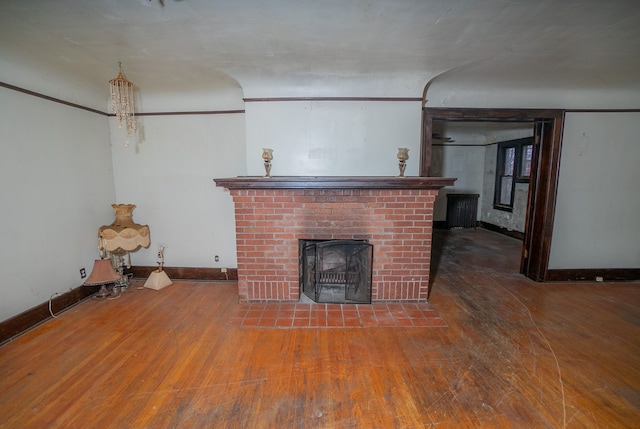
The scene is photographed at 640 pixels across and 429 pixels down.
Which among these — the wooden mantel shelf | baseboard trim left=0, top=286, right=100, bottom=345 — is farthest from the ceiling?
baseboard trim left=0, top=286, right=100, bottom=345

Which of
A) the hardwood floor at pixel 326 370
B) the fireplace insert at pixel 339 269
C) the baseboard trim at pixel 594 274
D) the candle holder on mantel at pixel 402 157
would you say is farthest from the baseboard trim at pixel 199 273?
the baseboard trim at pixel 594 274

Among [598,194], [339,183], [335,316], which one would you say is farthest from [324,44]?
[598,194]

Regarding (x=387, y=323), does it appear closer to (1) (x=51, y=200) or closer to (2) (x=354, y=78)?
(2) (x=354, y=78)

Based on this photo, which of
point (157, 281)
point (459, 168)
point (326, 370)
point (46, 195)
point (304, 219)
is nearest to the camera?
point (326, 370)

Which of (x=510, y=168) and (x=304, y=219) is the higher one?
(x=510, y=168)

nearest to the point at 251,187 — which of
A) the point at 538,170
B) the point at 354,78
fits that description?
the point at 354,78

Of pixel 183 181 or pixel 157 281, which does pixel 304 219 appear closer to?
pixel 183 181

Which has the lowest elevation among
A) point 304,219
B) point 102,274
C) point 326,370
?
point 326,370

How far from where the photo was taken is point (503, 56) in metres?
2.36

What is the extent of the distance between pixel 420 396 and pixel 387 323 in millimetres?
831

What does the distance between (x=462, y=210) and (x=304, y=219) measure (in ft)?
18.3

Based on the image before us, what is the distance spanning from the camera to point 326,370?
1.91 metres

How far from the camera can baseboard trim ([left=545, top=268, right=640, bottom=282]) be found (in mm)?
3525

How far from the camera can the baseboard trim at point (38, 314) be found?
231 centimetres
